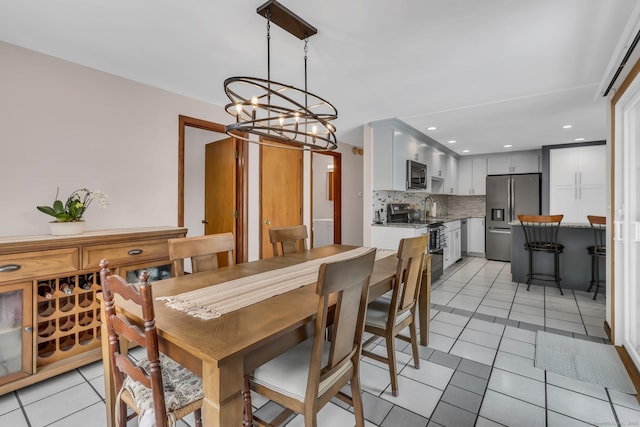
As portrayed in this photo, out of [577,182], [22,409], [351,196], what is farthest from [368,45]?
[577,182]

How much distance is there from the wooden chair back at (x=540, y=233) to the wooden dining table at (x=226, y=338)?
3506mm

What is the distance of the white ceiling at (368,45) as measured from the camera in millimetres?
1811

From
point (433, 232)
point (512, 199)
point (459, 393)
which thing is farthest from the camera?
point (512, 199)

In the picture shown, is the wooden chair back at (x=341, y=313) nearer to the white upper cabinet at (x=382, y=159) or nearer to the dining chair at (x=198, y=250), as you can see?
the dining chair at (x=198, y=250)

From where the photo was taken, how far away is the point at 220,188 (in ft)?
13.1

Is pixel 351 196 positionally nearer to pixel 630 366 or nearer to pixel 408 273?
pixel 408 273

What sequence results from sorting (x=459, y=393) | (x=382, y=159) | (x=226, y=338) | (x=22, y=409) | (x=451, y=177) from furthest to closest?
(x=451, y=177)
(x=382, y=159)
(x=459, y=393)
(x=22, y=409)
(x=226, y=338)

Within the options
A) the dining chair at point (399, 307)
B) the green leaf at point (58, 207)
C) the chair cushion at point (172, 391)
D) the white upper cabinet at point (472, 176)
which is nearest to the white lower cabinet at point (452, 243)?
the white upper cabinet at point (472, 176)

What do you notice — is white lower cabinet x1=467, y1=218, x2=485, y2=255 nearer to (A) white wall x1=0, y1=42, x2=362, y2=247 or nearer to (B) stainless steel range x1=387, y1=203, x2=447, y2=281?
(B) stainless steel range x1=387, y1=203, x2=447, y2=281

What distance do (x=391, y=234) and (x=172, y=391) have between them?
343 cm

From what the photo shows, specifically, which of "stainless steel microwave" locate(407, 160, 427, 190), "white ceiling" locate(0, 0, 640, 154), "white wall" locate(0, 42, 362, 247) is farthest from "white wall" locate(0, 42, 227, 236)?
"stainless steel microwave" locate(407, 160, 427, 190)

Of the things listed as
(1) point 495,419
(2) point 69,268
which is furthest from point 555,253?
(2) point 69,268

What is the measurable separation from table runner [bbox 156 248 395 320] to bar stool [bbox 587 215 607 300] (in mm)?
3805

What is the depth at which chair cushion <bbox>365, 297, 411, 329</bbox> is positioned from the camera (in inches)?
78.4
